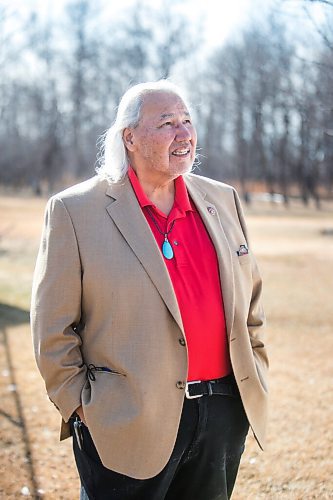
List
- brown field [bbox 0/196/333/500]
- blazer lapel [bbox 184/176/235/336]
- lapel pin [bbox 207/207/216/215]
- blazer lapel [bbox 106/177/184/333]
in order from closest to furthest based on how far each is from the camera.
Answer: blazer lapel [bbox 106/177/184/333] → blazer lapel [bbox 184/176/235/336] → lapel pin [bbox 207/207/216/215] → brown field [bbox 0/196/333/500]

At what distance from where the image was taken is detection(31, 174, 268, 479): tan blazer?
2.05 m

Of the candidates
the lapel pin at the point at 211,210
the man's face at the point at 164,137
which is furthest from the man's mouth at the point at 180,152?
the lapel pin at the point at 211,210

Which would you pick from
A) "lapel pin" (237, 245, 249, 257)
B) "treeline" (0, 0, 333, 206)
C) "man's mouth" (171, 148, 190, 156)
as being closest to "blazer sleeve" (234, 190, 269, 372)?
"lapel pin" (237, 245, 249, 257)

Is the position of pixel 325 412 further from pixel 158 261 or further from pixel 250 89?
pixel 250 89

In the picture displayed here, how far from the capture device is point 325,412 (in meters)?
5.04

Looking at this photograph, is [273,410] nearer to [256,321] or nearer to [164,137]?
[256,321]

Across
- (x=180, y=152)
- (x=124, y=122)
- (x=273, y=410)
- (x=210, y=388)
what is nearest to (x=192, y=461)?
(x=210, y=388)

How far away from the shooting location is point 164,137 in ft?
7.15

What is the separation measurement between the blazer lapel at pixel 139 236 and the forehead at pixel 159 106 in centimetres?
25

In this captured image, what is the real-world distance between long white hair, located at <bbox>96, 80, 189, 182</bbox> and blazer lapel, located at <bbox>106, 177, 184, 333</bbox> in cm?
6

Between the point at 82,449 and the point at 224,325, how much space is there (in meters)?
0.65

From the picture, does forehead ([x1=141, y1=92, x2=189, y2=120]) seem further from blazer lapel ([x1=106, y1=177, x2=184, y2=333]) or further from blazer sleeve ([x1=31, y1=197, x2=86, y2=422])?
blazer sleeve ([x1=31, y1=197, x2=86, y2=422])

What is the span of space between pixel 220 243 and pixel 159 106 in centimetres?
53

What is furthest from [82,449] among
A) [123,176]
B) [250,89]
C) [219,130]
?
[219,130]
